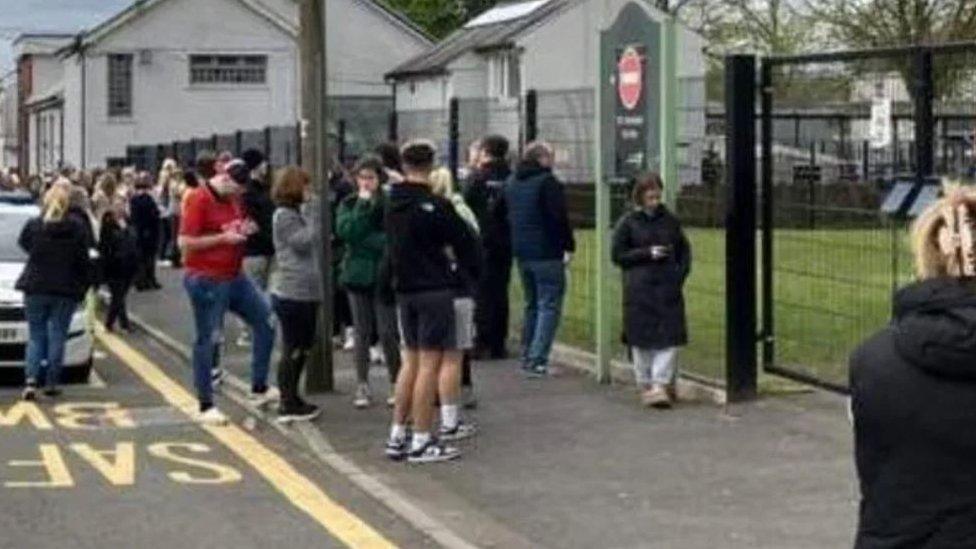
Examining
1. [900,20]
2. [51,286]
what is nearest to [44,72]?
[900,20]

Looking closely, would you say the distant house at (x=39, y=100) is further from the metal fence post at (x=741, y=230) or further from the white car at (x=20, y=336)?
the metal fence post at (x=741, y=230)

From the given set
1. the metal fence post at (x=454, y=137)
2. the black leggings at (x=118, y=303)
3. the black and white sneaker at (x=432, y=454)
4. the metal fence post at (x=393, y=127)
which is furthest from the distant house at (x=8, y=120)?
the black and white sneaker at (x=432, y=454)

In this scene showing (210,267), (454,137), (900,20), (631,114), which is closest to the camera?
(210,267)

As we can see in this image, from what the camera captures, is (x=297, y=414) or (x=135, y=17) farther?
(x=135, y=17)

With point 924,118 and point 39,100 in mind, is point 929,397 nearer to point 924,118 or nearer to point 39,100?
point 924,118

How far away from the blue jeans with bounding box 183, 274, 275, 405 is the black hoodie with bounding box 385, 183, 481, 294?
8.59 feet

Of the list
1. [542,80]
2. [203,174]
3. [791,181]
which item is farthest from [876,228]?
[542,80]

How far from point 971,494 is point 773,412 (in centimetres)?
947

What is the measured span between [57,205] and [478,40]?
5087 cm

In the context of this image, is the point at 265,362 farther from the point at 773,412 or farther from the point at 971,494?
the point at 971,494

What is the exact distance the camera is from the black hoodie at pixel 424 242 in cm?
1241

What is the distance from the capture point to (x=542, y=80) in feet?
209

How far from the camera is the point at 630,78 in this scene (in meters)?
15.7

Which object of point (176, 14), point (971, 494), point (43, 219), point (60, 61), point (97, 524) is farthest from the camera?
point (60, 61)
